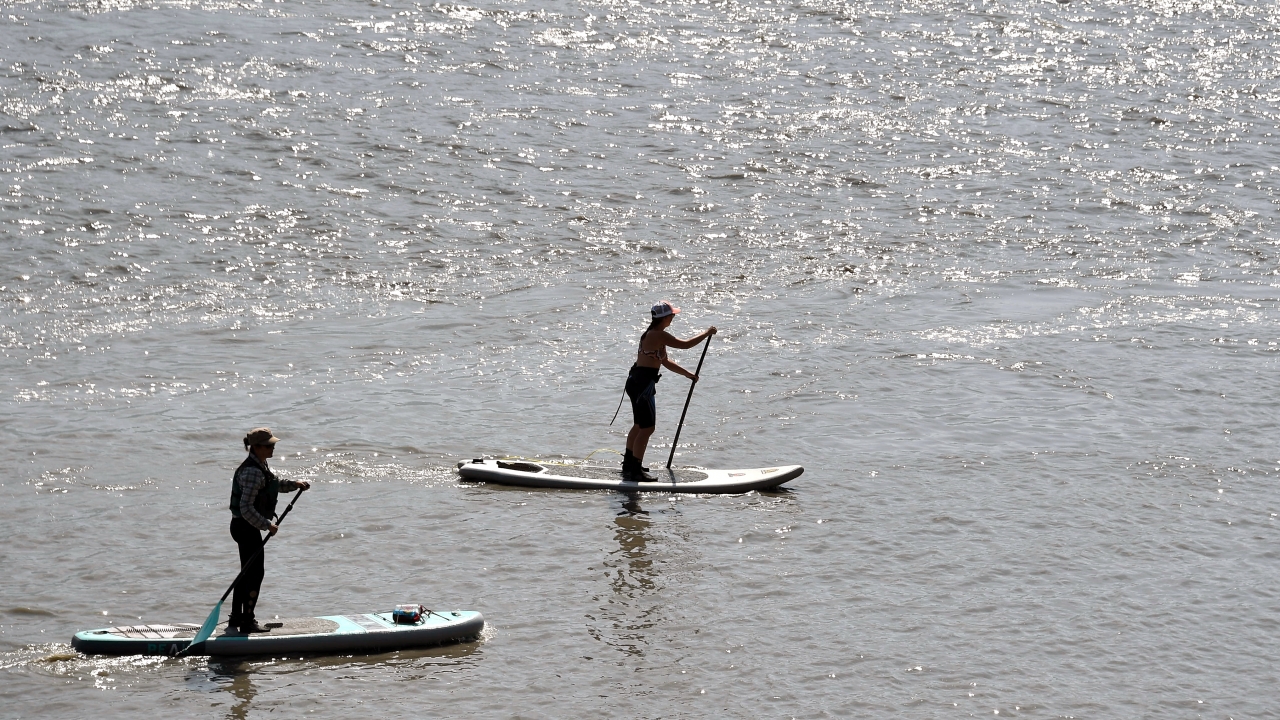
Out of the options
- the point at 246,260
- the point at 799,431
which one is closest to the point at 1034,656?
the point at 799,431

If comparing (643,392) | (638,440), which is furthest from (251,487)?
(638,440)

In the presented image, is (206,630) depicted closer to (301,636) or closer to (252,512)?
(301,636)

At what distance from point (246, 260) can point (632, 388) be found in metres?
11.9

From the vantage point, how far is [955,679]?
11.5 meters

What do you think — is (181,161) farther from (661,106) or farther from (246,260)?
(661,106)

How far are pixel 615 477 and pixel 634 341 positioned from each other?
6235 mm

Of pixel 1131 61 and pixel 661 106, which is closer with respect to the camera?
pixel 661 106

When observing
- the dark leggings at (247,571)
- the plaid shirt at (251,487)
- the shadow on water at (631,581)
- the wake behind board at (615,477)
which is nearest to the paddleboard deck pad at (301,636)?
the dark leggings at (247,571)

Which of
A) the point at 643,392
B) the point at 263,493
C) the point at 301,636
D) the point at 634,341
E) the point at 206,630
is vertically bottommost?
the point at 301,636

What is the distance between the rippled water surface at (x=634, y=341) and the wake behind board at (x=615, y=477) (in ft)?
0.77

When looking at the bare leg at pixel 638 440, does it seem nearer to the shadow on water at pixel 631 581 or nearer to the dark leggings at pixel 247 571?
the shadow on water at pixel 631 581

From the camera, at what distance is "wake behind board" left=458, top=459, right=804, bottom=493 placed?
51.2 ft

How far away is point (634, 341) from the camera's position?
71.9 feet

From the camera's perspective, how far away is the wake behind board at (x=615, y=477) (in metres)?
15.6
